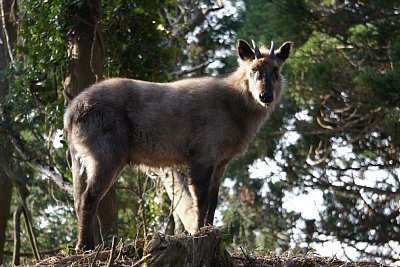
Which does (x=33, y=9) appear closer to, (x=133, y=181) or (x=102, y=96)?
(x=102, y=96)

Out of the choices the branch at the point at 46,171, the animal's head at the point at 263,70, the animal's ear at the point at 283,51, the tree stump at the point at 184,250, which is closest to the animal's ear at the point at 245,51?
the animal's head at the point at 263,70

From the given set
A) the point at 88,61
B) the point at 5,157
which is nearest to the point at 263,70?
the point at 88,61

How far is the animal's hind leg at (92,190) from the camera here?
289 inches

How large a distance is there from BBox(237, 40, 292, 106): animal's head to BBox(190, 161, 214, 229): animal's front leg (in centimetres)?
88

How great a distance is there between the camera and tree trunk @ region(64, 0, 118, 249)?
9.10 m

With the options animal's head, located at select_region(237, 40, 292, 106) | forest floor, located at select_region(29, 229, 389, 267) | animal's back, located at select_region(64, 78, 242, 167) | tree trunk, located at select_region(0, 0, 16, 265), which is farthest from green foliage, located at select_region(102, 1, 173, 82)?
forest floor, located at select_region(29, 229, 389, 267)

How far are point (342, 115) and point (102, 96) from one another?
8.21 m

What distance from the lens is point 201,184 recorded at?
7.76 metres

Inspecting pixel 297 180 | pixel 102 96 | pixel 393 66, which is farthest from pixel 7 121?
pixel 297 180

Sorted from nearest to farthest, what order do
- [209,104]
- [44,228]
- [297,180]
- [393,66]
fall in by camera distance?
[209,104] → [393,66] → [297,180] → [44,228]

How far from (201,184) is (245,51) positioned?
1.64 m

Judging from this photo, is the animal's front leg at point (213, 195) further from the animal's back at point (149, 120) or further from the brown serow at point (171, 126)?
the animal's back at point (149, 120)

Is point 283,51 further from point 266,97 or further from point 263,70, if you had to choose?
point 266,97

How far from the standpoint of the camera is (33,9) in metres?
9.45
